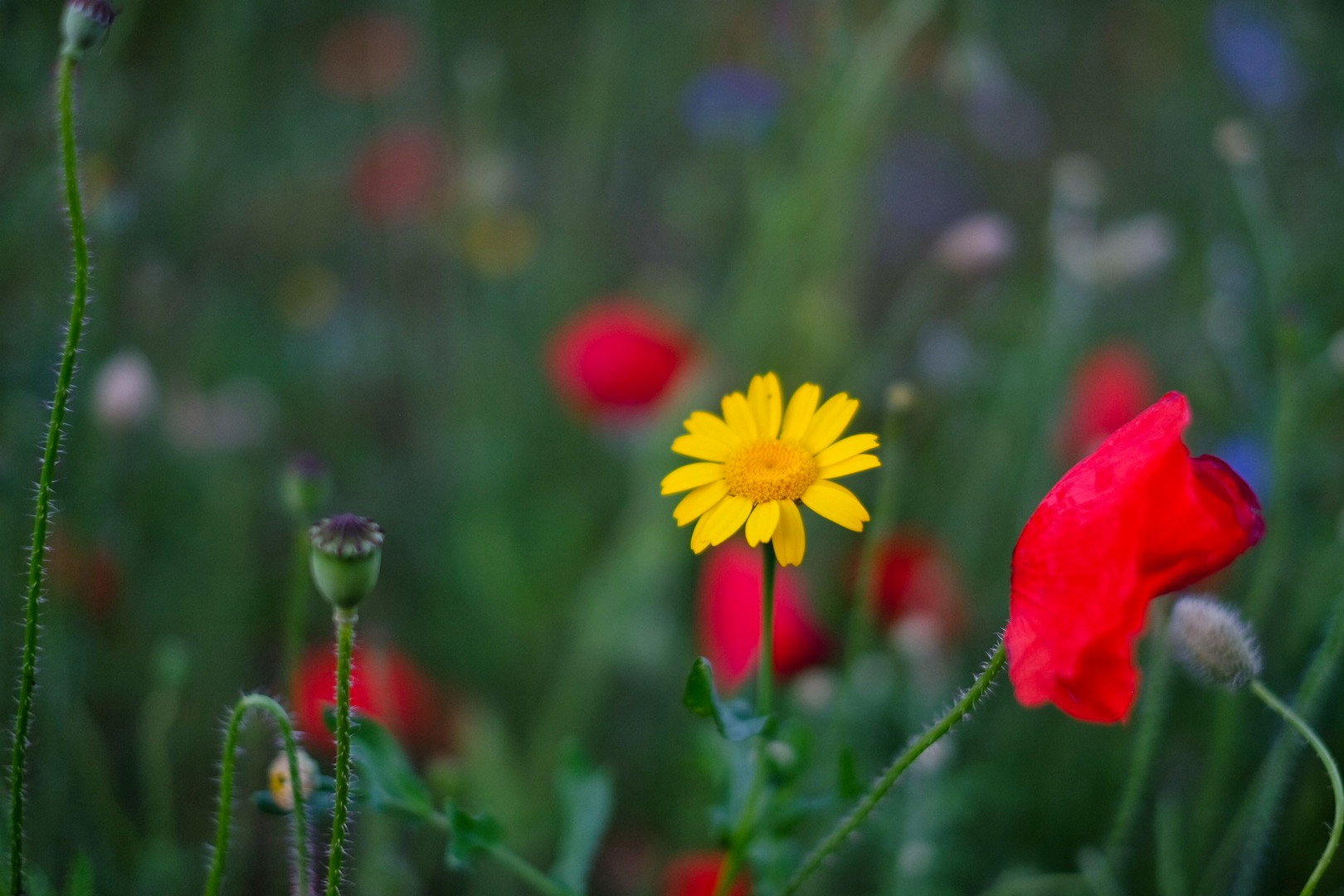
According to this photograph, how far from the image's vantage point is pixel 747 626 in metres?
0.93

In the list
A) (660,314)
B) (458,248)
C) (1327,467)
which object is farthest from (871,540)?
(458,248)

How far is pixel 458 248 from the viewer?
1.64m

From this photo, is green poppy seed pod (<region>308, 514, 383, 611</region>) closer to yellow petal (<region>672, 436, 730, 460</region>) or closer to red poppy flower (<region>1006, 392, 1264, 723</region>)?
yellow petal (<region>672, 436, 730, 460</region>)

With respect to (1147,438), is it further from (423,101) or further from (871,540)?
(423,101)

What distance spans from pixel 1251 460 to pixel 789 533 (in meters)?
0.77

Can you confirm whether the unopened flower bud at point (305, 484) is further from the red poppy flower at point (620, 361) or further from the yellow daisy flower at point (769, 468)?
the red poppy flower at point (620, 361)

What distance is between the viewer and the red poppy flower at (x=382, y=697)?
0.96 meters

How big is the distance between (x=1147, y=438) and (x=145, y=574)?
139 centimetres

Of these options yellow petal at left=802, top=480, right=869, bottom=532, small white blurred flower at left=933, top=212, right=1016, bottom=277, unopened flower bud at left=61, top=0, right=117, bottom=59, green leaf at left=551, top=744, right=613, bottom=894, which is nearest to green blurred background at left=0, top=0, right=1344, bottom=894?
small white blurred flower at left=933, top=212, right=1016, bottom=277

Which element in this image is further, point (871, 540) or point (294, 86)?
point (294, 86)

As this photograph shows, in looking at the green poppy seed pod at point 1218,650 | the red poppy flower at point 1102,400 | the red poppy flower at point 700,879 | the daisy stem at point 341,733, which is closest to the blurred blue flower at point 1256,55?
the red poppy flower at point 1102,400

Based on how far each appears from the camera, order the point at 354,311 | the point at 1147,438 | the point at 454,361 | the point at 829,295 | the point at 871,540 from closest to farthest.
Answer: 1. the point at 1147,438
2. the point at 871,540
3. the point at 829,295
4. the point at 454,361
5. the point at 354,311

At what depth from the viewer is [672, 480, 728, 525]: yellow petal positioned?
0.53 metres

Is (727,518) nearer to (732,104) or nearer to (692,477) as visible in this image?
(692,477)
